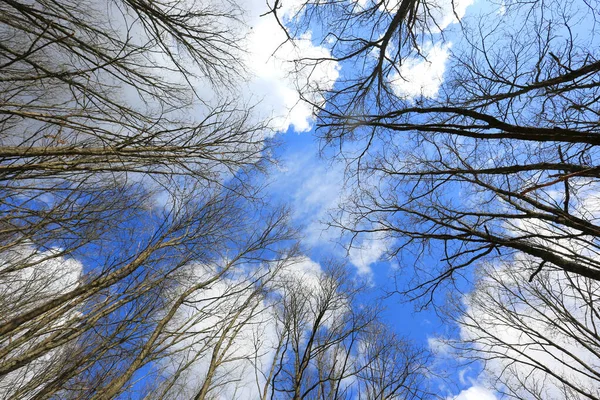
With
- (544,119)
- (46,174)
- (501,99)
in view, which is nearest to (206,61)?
(46,174)

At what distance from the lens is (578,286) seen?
→ 223 inches

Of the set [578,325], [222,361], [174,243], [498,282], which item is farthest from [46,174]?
[578,325]

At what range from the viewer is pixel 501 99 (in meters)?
3.41

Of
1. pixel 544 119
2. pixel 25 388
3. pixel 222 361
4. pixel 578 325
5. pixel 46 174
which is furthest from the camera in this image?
pixel 222 361

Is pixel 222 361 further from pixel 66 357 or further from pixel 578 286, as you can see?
pixel 578 286

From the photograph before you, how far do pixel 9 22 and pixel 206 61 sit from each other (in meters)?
2.09

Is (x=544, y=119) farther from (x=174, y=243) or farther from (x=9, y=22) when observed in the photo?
(x=174, y=243)

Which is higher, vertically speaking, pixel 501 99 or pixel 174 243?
pixel 501 99

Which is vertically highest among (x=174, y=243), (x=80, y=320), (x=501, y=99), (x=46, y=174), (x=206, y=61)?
(x=501, y=99)

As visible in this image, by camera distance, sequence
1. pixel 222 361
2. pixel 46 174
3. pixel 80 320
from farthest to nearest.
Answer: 1. pixel 222 361
2. pixel 80 320
3. pixel 46 174

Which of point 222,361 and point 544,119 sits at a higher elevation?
point 544,119

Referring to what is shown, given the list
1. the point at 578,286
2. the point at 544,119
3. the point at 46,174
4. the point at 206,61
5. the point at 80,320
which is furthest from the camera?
the point at 578,286

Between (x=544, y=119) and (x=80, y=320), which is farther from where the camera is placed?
(x=80, y=320)

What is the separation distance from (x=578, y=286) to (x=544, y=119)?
4.59m
